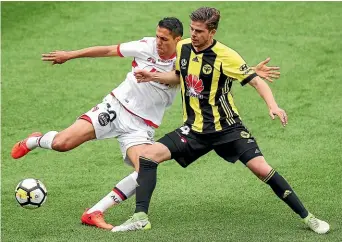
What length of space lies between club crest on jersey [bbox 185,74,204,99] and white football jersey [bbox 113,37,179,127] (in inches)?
22.8

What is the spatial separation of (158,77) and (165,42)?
1.34 feet

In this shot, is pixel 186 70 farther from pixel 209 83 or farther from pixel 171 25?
pixel 171 25

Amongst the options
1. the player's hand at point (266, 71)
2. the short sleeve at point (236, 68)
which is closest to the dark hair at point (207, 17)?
the short sleeve at point (236, 68)

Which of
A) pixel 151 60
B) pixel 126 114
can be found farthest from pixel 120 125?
pixel 151 60

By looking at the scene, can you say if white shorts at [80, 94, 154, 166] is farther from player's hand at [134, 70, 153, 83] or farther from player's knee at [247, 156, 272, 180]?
player's knee at [247, 156, 272, 180]

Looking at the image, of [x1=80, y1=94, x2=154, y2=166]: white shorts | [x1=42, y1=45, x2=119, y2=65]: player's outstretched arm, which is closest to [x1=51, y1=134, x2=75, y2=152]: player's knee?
[x1=80, y1=94, x2=154, y2=166]: white shorts

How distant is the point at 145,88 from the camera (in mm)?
10641

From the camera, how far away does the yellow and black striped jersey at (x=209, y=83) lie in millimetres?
9867

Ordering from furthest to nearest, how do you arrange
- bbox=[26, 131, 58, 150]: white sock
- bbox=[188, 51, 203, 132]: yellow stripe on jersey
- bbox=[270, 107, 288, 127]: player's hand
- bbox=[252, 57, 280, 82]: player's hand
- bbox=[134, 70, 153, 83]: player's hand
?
bbox=[26, 131, 58, 150]: white sock → bbox=[134, 70, 153, 83]: player's hand → bbox=[188, 51, 203, 132]: yellow stripe on jersey → bbox=[252, 57, 280, 82]: player's hand → bbox=[270, 107, 288, 127]: player's hand

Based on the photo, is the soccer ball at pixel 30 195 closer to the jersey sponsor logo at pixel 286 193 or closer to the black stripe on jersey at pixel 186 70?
the black stripe on jersey at pixel 186 70

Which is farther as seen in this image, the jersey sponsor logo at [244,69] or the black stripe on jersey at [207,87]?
the black stripe on jersey at [207,87]

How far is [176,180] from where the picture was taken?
1233cm

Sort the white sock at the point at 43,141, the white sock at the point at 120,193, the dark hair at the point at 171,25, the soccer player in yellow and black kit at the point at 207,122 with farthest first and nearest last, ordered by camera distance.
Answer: the white sock at the point at 43,141, the white sock at the point at 120,193, the dark hair at the point at 171,25, the soccer player in yellow and black kit at the point at 207,122

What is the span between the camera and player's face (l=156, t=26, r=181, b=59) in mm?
10258
